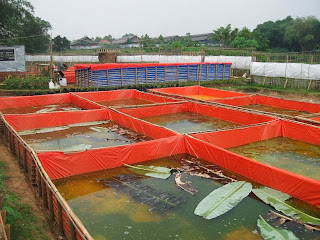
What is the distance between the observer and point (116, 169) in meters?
7.40

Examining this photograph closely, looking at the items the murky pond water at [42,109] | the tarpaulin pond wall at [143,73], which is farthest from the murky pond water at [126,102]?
the tarpaulin pond wall at [143,73]

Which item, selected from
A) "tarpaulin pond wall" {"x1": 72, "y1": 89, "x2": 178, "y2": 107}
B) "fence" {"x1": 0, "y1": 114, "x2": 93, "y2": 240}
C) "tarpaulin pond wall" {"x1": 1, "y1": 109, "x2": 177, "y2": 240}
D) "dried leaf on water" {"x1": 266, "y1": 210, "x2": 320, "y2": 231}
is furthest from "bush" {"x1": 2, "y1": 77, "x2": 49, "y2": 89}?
"dried leaf on water" {"x1": 266, "y1": 210, "x2": 320, "y2": 231}

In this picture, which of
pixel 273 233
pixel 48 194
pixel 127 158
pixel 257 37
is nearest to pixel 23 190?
pixel 48 194

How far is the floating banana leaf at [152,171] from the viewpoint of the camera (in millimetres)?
7031

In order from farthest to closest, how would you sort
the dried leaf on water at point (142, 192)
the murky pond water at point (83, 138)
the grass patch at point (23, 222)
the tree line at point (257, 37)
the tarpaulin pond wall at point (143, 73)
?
the tree line at point (257, 37), the tarpaulin pond wall at point (143, 73), the murky pond water at point (83, 138), the dried leaf on water at point (142, 192), the grass patch at point (23, 222)

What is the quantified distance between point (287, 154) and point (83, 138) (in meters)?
6.14

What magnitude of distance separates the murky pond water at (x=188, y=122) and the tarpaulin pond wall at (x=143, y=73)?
6536 millimetres

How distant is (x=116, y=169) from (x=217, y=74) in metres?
16.4

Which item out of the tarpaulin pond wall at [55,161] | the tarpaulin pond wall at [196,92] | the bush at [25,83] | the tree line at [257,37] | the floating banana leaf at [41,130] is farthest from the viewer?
the tree line at [257,37]

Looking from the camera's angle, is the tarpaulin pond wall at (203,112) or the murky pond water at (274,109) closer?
the tarpaulin pond wall at (203,112)

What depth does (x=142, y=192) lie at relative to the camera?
6250 millimetres

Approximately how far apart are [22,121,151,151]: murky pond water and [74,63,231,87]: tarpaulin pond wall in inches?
288

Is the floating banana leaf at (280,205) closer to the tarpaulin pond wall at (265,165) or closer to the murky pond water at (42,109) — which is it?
the tarpaulin pond wall at (265,165)

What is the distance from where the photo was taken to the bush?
16.5m
